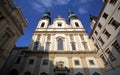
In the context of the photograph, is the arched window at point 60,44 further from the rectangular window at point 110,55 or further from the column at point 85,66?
the rectangular window at point 110,55

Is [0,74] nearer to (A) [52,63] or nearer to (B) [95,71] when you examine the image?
(A) [52,63]

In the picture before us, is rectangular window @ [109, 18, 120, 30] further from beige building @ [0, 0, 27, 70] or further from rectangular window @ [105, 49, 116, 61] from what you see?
beige building @ [0, 0, 27, 70]

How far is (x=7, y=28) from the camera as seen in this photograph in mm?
14711

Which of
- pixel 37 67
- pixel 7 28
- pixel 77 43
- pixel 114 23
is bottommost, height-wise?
pixel 37 67

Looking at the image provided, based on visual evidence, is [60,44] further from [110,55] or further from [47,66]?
[110,55]

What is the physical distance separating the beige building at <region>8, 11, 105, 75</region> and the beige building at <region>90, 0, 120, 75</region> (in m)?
2.50

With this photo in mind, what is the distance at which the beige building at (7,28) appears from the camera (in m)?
13.5

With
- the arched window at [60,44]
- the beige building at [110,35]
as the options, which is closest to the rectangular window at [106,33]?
the beige building at [110,35]

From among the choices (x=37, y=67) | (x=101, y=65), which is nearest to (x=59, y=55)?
(x=37, y=67)

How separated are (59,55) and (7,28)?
1030 centimetres

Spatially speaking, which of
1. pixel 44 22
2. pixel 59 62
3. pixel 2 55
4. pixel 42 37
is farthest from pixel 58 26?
pixel 2 55

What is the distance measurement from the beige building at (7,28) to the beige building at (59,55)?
424cm

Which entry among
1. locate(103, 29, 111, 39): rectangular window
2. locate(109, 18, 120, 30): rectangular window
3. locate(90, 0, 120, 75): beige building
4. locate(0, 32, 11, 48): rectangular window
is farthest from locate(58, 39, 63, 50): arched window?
locate(109, 18, 120, 30): rectangular window

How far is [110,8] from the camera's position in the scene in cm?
1449
